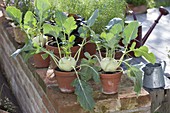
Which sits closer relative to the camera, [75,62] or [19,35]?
[75,62]

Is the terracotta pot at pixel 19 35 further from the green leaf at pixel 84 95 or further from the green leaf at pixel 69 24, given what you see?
the green leaf at pixel 84 95

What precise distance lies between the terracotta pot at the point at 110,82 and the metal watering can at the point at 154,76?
0.65 m

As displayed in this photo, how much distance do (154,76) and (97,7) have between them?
0.60 m

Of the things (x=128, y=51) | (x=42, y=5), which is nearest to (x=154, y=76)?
(x=128, y=51)

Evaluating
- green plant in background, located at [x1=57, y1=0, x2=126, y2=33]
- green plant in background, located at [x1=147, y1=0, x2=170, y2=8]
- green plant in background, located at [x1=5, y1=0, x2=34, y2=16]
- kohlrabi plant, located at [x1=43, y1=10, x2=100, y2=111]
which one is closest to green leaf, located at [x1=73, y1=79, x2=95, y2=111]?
kohlrabi plant, located at [x1=43, y1=10, x2=100, y2=111]

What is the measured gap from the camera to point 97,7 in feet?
8.88

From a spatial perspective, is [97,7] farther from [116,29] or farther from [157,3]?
[157,3]

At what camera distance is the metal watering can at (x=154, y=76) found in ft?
8.64

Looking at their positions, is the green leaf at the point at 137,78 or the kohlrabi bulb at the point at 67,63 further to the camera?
the kohlrabi bulb at the point at 67,63

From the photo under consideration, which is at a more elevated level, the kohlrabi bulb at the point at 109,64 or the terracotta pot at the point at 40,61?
the kohlrabi bulb at the point at 109,64

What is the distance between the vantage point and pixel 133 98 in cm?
204

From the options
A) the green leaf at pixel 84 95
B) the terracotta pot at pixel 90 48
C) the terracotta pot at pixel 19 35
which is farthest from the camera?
the terracotta pot at pixel 19 35

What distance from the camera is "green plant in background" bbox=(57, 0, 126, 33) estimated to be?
2637mm

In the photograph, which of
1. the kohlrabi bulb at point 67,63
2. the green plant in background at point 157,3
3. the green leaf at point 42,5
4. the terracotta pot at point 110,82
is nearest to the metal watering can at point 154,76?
the terracotta pot at point 110,82
